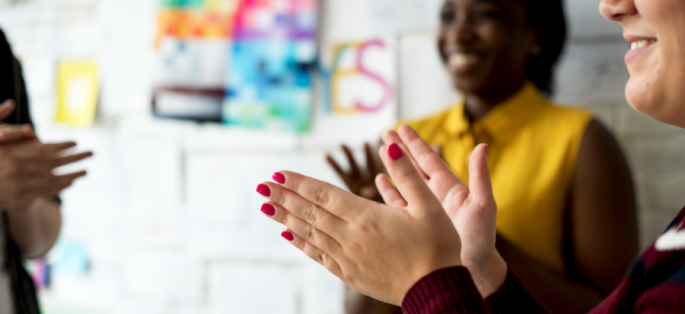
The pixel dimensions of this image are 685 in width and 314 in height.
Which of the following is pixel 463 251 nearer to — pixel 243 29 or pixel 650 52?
pixel 650 52

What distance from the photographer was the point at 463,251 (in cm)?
43

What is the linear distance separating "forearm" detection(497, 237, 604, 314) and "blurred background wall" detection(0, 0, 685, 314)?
1.13 ft

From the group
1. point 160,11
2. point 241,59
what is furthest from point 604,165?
point 160,11

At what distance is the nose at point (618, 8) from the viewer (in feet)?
1.26

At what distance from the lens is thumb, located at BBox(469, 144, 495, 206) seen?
0.39m

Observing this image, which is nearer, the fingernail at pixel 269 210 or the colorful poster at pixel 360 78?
the fingernail at pixel 269 210

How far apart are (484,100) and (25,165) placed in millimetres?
834

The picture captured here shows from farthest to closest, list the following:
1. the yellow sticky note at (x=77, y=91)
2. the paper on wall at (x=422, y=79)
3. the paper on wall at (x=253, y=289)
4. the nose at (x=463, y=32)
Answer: the yellow sticky note at (x=77, y=91) < the paper on wall at (x=253, y=289) < the paper on wall at (x=422, y=79) < the nose at (x=463, y=32)

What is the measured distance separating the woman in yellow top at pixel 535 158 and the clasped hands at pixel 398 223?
21cm

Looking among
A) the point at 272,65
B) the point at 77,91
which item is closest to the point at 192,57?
the point at 272,65

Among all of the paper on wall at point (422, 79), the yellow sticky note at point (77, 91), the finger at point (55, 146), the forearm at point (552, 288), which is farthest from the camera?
the yellow sticky note at point (77, 91)

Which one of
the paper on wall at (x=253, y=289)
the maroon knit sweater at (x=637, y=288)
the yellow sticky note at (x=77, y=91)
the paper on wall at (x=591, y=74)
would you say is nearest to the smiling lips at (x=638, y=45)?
the maroon knit sweater at (x=637, y=288)

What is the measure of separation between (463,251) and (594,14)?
0.76m

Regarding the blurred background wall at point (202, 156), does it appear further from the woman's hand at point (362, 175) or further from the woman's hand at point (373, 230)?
the woman's hand at point (373, 230)
